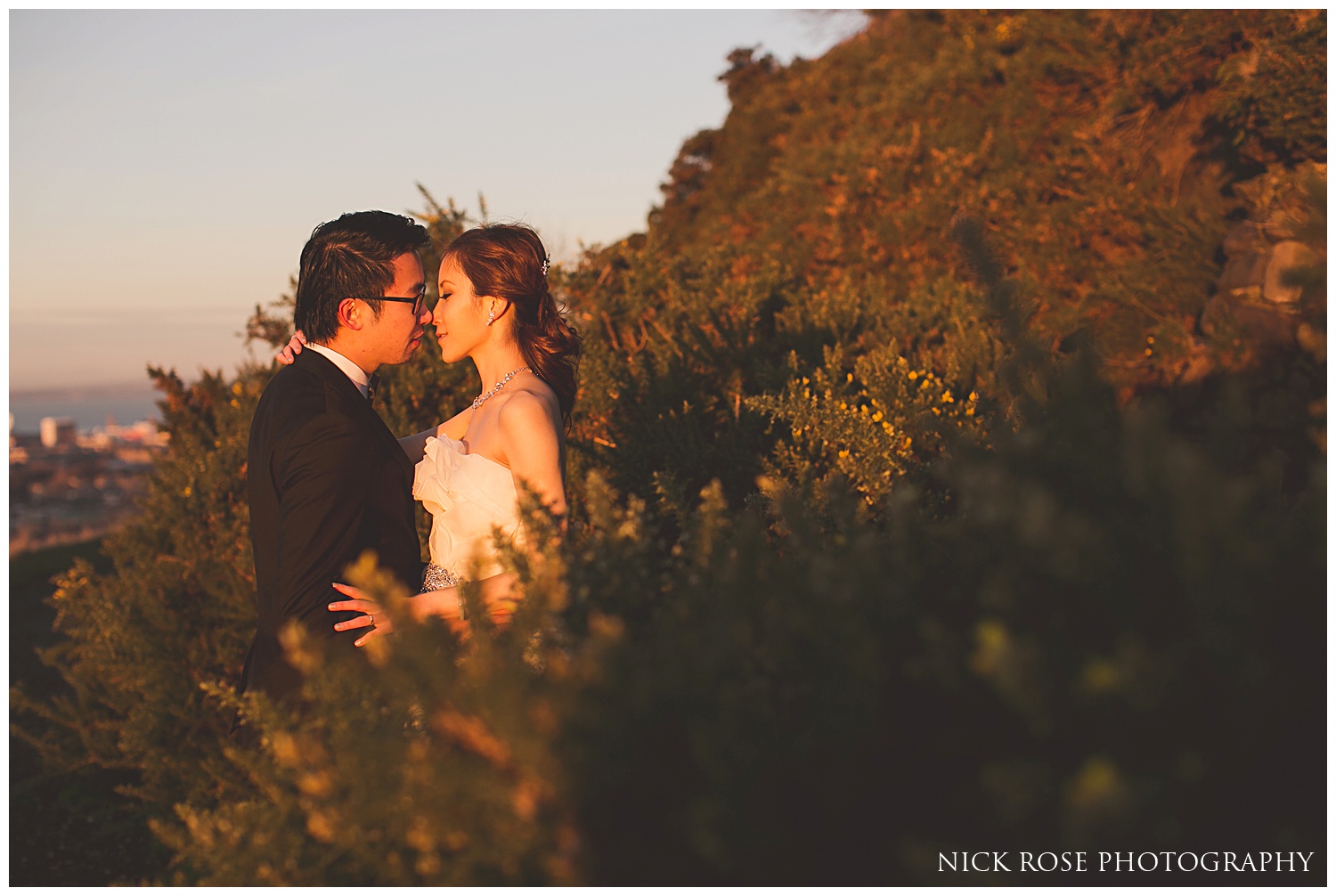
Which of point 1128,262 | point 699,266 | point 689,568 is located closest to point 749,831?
point 689,568

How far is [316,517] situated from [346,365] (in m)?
0.68

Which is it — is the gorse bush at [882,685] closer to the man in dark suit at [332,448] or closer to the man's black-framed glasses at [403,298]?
the man in dark suit at [332,448]

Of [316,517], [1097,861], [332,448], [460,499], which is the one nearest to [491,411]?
[460,499]

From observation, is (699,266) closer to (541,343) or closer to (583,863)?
(541,343)

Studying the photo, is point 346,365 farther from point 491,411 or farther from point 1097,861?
point 1097,861

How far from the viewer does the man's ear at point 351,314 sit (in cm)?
349

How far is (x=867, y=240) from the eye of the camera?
992cm

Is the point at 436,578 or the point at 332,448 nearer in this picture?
the point at 332,448

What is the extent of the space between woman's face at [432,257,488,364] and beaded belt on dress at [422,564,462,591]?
82 cm

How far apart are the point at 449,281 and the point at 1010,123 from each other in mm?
8867

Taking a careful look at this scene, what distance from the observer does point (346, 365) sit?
3471mm

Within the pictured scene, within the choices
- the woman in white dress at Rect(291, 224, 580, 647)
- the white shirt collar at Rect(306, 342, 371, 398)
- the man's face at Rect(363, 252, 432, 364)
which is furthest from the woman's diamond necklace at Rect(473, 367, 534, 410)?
the white shirt collar at Rect(306, 342, 371, 398)

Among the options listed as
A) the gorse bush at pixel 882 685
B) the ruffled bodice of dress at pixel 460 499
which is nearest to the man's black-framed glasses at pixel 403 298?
the ruffled bodice of dress at pixel 460 499

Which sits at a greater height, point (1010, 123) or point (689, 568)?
point (1010, 123)
